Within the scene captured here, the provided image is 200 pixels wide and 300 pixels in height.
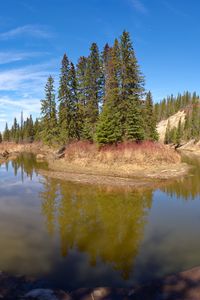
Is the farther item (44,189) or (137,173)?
(137,173)

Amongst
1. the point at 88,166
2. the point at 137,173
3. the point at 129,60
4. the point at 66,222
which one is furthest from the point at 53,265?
the point at 129,60

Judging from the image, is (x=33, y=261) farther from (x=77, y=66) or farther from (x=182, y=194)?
(x=77, y=66)

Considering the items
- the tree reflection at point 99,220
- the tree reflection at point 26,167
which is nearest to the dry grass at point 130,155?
the tree reflection at point 26,167

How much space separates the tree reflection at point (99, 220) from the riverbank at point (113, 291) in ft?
3.97

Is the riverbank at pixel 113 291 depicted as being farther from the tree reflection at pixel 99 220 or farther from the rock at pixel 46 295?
the tree reflection at pixel 99 220

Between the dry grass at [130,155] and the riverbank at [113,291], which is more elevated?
the dry grass at [130,155]

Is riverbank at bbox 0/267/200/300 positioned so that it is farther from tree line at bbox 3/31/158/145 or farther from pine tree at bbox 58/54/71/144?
pine tree at bbox 58/54/71/144

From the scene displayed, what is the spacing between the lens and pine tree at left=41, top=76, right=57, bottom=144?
51.0m

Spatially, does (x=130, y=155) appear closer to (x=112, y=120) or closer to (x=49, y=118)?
(x=112, y=120)

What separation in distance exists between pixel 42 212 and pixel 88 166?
16.8m

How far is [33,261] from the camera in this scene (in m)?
9.93

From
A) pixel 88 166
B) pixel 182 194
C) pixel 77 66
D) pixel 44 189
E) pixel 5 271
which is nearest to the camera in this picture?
pixel 5 271

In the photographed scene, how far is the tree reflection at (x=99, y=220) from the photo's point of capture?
1075 cm

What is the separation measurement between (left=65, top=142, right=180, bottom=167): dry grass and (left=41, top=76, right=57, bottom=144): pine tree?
16707 millimetres
